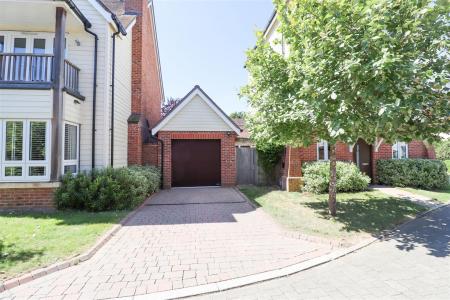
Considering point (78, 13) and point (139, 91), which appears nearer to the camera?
point (78, 13)

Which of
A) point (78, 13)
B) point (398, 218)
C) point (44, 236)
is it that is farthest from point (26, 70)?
point (398, 218)

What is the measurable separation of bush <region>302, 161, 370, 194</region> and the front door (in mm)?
2261

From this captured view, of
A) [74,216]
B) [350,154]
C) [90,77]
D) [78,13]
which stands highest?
[78,13]

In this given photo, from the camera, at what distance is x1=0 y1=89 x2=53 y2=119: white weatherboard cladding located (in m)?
7.84

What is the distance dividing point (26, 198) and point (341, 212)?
32.1 ft

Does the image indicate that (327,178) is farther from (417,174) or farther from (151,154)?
(151,154)

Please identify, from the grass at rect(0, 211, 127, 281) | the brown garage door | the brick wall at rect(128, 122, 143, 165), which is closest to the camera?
the grass at rect(0, 211, 127, 281)

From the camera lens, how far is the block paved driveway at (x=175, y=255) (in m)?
3.62

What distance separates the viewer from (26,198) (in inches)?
313

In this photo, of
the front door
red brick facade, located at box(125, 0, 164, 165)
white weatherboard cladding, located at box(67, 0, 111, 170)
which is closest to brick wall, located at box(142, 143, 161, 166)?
red brick facade, located at box(125, 0, 164, 165)

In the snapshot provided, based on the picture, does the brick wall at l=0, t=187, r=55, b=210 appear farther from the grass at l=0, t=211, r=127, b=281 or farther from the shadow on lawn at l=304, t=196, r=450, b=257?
the shadow on lawn at l=304, t=196, r=450, b=257

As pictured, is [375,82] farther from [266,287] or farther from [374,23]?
[266,287]

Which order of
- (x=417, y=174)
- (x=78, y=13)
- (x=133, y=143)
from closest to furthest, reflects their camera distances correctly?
(x=78, y=13), (x=417, y=174), (x=133, y=143)

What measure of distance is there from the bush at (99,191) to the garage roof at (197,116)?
4587 mm
